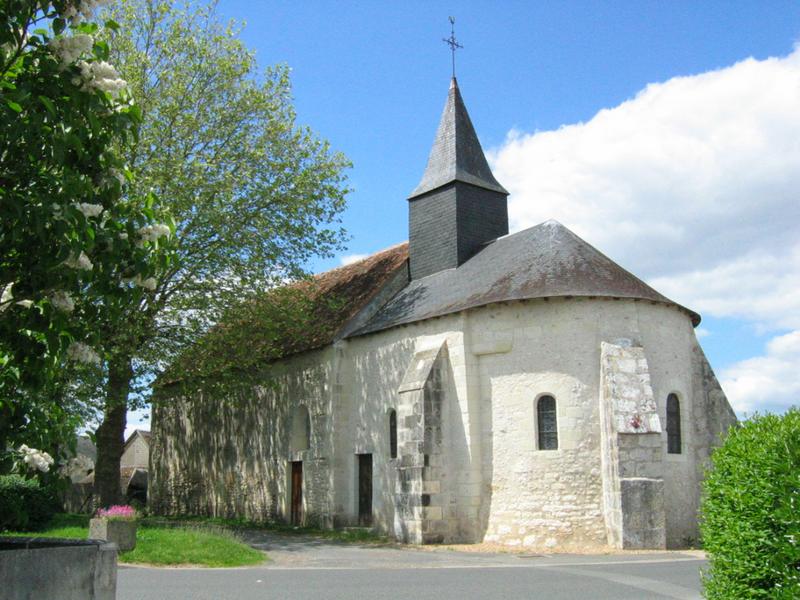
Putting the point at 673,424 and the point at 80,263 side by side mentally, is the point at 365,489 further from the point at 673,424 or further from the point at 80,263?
the point at 80,263

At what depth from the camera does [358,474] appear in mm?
22500

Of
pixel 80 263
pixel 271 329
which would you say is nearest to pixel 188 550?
pixel 271 329

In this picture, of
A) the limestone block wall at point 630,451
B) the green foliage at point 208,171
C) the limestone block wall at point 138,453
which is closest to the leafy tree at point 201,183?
the green foliage at point 208,171

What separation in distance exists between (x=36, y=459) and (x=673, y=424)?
55.6 feet

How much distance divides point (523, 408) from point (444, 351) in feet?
8.34

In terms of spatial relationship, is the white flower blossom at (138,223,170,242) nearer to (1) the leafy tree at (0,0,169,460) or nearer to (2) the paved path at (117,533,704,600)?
(1) the leafy tree at (0,0,169,460)

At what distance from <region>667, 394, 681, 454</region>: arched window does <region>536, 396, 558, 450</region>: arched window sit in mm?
3029

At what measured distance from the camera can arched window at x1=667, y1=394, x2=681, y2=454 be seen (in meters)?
19.1

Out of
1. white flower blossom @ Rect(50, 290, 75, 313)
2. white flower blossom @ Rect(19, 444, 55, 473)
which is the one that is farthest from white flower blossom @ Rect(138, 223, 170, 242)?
white flower blossom @ Rect(19, 444, 55, 473)

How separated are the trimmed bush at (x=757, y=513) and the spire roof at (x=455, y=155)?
17759mm

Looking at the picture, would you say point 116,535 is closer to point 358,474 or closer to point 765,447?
point 358,474

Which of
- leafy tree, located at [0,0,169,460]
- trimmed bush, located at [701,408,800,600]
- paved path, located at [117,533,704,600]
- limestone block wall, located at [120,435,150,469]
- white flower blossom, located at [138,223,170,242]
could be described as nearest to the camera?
leafy tree, located at [0,0,169,460]

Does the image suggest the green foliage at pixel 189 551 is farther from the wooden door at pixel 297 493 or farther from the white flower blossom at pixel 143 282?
the white flower blossom at pixel 143 282

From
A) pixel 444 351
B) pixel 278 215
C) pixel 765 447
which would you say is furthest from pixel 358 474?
pixel 765 447
